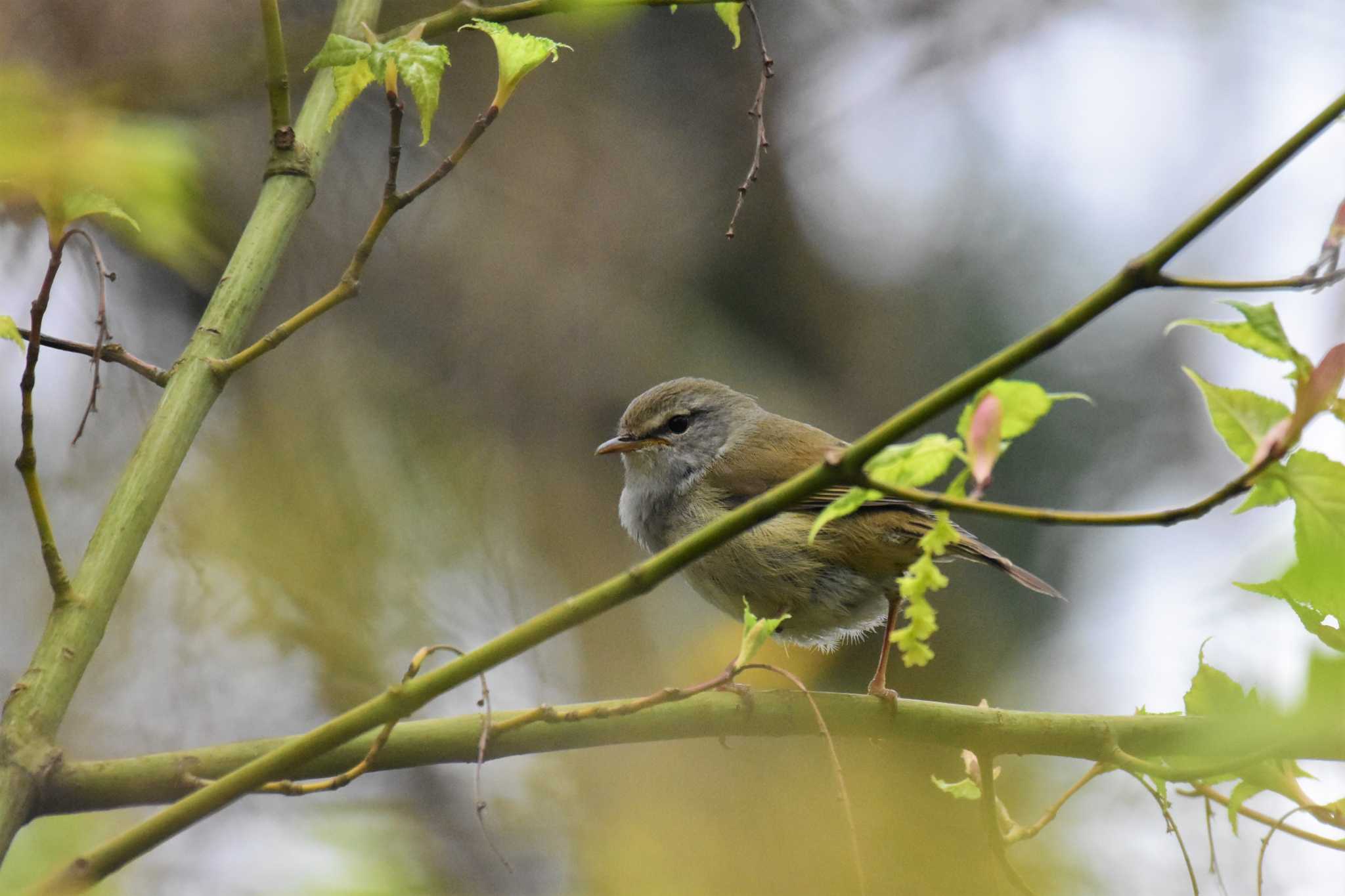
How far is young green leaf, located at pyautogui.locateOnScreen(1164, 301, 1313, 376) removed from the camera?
116cm

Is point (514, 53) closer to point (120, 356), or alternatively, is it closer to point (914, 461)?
point (120, 356)

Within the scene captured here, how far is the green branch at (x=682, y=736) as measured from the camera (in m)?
1.55

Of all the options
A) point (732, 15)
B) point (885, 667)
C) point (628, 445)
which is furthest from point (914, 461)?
point (628, 445)

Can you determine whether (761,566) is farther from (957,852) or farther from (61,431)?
(61,431)

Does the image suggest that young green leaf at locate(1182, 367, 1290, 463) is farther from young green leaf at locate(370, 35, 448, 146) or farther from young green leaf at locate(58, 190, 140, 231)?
young green leaf at locate(58, 190, 140, 231)

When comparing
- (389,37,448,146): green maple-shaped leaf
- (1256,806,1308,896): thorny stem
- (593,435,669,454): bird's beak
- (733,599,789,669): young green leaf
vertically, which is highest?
(593,435,669,454): bird's beak

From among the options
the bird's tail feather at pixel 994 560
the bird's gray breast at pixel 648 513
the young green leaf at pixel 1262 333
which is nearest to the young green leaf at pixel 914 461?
the young green leaf at pixel 1262 333

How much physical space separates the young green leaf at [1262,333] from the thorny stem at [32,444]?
134 centimetres

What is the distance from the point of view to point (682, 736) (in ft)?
7.06

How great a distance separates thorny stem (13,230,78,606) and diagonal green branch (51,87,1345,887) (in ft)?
1.32

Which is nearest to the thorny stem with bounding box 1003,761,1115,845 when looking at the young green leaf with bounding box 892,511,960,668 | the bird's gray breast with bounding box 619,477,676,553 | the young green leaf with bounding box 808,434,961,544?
Result: the young green leaf with bounding box 892,511,960,668

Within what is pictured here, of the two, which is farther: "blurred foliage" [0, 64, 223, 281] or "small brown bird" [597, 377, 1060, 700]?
"small brown bird" [597, 377, 1060, 700]

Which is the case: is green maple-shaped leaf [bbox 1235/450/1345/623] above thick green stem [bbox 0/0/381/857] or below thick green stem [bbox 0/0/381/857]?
below

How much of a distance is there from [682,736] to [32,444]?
3.81 feet
